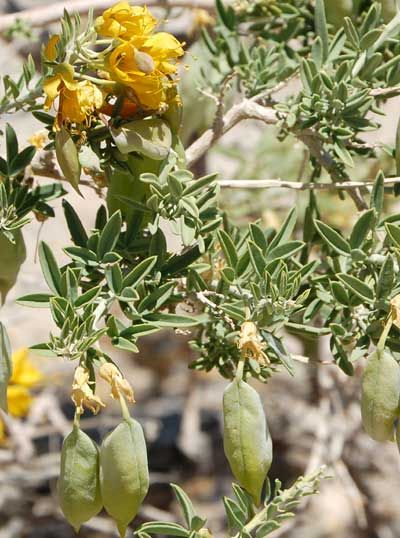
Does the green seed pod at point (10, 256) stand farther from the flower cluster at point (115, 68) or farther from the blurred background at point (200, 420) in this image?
the blurred background at point (200, 420)

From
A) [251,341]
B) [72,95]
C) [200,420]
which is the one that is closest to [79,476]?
[251,341]

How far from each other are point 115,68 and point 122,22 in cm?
5

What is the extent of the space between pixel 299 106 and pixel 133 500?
0.43 m

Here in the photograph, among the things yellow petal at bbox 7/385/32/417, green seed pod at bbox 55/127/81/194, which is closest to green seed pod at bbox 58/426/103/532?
green seed pod at bbox 55/127/81/194

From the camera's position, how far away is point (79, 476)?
75cm

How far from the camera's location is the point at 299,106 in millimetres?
931

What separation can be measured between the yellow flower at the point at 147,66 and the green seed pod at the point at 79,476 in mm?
297

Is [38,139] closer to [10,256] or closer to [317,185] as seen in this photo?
[10,256]

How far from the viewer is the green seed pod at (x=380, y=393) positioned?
0.76 meters

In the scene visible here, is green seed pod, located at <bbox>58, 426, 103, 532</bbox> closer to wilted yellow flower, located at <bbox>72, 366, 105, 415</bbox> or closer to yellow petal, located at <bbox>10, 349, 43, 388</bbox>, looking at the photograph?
wilted yellow flower, located at <bbox>72, 366, 105, 415</bbox>

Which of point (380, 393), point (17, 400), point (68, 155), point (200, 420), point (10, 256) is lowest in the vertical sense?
point (200, 420)

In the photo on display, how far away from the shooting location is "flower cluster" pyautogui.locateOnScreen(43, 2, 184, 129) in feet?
2.54

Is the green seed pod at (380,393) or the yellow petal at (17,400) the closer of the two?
the green seed pod at (380,393)

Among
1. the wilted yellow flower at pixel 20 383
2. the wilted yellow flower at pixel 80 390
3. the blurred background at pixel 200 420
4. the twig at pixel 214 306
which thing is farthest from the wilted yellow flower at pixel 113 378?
the wilted yellow flower at pixel 20 383
